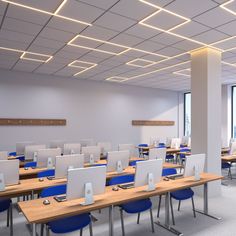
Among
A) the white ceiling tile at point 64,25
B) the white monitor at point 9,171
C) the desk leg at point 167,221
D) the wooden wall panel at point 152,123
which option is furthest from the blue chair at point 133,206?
the wooden wall panel at point 152,123

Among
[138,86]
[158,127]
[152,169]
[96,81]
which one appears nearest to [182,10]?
[152,169]

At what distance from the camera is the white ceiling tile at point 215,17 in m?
3.25

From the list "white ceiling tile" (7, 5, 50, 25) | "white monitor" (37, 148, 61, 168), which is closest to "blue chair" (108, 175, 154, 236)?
"white monitor" (37, 148, 61, 168)

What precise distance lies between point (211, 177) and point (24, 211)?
9.37 ft

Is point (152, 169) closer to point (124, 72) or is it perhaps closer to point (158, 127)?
point (124, 72)

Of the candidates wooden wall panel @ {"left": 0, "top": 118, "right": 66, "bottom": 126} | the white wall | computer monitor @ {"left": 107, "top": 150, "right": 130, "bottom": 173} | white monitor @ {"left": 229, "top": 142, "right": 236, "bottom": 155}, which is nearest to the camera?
computer monitor @ {"left": 107, "top": 150, "right": 130, "bottom": 173}

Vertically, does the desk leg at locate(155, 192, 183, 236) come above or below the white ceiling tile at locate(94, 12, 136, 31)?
below

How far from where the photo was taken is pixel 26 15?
3.40 metres

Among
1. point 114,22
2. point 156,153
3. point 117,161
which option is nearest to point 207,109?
point 156,153

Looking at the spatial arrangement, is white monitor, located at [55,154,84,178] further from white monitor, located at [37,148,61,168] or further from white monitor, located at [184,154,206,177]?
white monitor, located at [184,154,206,177]

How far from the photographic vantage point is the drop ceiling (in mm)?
3143

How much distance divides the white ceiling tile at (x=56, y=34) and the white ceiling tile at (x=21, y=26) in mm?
114

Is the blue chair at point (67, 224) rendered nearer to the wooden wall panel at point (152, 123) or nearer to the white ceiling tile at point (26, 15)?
the white ceiling tile at point (26, 15)

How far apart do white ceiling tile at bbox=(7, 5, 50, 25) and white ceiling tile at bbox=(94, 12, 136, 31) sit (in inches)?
32.2
